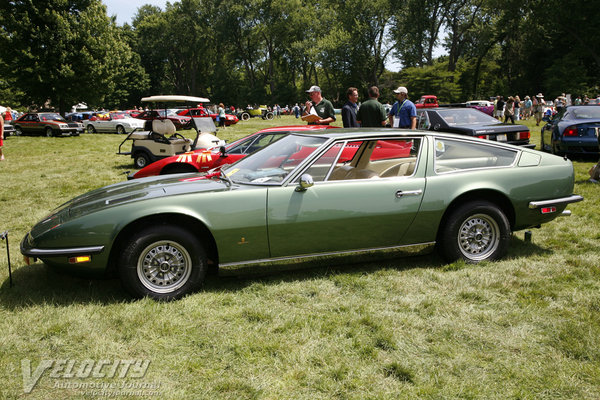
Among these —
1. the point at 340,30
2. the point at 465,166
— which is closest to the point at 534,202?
the point at 465,166

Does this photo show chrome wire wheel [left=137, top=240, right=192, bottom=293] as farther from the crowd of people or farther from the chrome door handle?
the crowd of people

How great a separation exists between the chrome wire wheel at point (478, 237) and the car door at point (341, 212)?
605mm

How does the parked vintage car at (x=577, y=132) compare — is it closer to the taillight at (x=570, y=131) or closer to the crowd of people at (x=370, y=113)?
the taillight at (x=570, y=131)

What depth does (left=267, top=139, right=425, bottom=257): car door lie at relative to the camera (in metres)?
3.95

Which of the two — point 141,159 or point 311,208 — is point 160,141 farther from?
point 311,208

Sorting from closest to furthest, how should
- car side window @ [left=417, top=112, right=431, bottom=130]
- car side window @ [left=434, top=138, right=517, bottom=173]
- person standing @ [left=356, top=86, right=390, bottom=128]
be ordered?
car side window @ [left=434, top=138, right=517, bottom=173] < person standing @ [left=356, top=86, right=390, bottom=128] < car side window @ [left=417, top=112, right=431, bottom=130]

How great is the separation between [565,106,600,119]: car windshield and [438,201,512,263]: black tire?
8.21 meters

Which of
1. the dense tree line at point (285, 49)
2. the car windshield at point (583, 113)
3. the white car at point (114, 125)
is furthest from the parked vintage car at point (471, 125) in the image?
the dense tree line at point (285, 49)

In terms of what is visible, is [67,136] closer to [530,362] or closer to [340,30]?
[530,362]

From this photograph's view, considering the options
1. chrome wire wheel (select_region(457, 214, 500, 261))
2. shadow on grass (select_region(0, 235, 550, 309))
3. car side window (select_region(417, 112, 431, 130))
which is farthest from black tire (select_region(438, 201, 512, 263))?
car side window (select_region(417, 112, 431, 130))

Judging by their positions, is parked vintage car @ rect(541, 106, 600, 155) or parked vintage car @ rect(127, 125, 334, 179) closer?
parked vintage car @ rect(127, 125, 334, 179)

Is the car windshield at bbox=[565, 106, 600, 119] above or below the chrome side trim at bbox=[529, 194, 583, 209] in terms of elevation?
above

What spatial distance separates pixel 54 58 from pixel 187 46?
41.0 metres

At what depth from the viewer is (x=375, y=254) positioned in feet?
15.8
